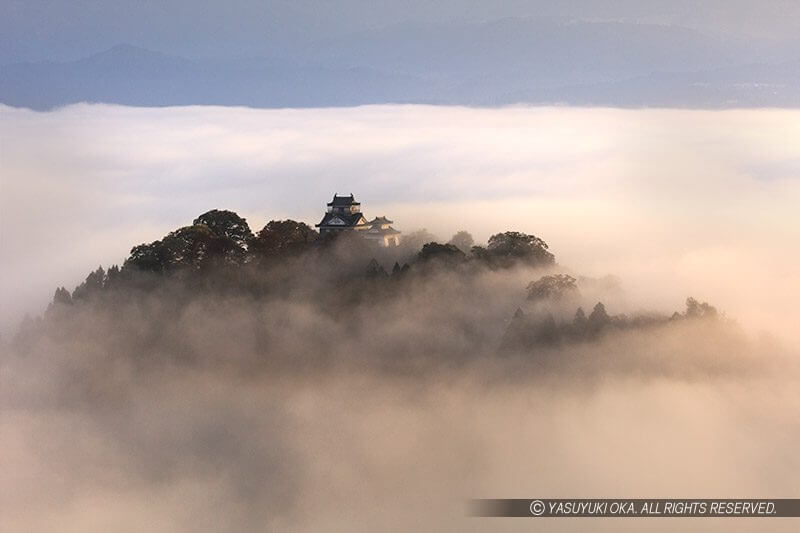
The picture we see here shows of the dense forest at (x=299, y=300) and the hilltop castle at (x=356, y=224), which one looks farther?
the hilltop castle at (x=356, y=224)

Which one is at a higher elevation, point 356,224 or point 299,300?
point 356,224

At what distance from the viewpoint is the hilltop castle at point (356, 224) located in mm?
44031

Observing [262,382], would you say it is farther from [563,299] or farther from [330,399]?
[563,299]

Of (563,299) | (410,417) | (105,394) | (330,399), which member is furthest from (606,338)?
(105,394)

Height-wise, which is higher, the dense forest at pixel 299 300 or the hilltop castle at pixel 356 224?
the hilltop castle at pixel 356 224

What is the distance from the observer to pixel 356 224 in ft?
146

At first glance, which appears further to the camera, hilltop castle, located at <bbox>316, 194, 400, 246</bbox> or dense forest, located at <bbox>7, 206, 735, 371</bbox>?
hilltop castle, located at <bbox>316, 194, 400, 246</bbox>

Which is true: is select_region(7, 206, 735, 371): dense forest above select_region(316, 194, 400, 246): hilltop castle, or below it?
below

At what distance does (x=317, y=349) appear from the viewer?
140 feet

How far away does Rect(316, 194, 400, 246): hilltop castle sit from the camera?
44031 mm

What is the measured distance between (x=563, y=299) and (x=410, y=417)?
6.29m

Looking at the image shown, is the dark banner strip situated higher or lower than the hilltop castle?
lower

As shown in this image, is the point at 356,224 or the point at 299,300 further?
the point at 356,224

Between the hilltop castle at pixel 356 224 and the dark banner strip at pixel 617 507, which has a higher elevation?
the hilltop castle at pixel 356 224
